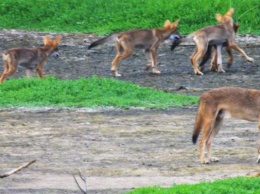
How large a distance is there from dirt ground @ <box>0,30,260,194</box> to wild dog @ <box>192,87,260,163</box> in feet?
1.14

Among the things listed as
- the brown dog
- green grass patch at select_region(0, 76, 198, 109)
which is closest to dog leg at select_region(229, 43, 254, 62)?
the brown dog

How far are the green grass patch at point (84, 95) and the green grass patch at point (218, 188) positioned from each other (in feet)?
25.6

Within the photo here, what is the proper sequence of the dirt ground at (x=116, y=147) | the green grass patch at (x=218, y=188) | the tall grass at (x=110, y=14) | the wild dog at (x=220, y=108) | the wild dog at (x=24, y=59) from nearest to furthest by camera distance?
the green grass patch at (x=218, y=188)
the dirt ground at (x=116, y=147)
the wild dog at (x=220, y=108)
the wild dog at (x=24, y=59)
the tall grass at (x=110, y=14)


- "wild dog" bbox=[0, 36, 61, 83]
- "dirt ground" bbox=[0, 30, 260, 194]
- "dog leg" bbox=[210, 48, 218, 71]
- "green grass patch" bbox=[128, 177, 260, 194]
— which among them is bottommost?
"dog leg" bbox=[210, 48, 218, 71]

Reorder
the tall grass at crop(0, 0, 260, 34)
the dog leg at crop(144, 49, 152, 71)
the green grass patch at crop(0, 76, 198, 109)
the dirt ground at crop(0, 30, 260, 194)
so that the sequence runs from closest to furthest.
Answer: the dirt ground at crop(0, 30, 260, 194), the green grass patch at crop(0, 76, 198, 109), the dog leg at crop(144, 49, 152, 71), the tall grass at crop(0, 0, 260, 34)

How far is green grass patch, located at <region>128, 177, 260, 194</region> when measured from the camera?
1002cm

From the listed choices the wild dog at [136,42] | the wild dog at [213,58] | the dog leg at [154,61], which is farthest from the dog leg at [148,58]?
the wild dog at [213,58]

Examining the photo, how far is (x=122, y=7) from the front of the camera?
32062 mm

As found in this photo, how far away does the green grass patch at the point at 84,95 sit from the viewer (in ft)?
60.2

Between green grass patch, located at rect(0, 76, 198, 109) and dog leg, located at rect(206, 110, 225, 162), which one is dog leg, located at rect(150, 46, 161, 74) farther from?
dog leg, located at rect(206, 110, 225, 162)

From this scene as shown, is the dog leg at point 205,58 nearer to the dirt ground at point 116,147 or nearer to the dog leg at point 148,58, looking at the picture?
the dog leg at point 148,58

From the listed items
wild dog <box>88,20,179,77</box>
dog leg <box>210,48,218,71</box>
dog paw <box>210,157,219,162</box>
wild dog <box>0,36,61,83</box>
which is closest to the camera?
dog paw <box>210,157,219,162</box>

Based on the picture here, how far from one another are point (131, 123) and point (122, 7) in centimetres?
1592

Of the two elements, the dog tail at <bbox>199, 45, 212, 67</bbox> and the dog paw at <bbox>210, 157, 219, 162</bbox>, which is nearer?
the dog paw at <bbox>210, 157, 219, 162</bbox>
